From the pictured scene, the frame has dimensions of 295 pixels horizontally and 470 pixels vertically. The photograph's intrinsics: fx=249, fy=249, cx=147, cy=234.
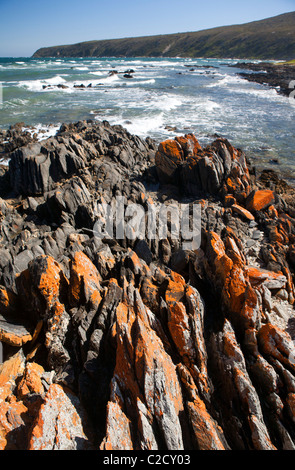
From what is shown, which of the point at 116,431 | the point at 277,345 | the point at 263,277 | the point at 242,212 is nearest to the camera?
the point at 116,431

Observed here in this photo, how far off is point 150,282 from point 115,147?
22257mm

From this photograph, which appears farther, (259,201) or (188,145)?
(188,145)

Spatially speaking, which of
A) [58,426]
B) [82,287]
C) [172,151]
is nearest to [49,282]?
[82,287]

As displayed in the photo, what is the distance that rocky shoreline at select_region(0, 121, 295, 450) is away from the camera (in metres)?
6.40

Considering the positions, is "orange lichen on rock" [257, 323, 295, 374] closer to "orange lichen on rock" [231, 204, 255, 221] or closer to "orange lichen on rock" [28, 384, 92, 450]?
"orange lichen on rock" [28, 384, 92, 450]

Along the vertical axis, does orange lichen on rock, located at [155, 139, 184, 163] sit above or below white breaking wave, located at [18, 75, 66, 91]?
below

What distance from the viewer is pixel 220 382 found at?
7551 millimetres

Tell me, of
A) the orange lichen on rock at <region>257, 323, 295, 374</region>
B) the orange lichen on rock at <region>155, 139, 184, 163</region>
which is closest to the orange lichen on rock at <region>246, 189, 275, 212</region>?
the orange lichen on rock at <region>155, 139, 184, 163</region>

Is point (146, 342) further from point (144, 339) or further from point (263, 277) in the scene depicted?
point (263, 277)

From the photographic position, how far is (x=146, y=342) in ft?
23.7

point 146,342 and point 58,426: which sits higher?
point 146,342

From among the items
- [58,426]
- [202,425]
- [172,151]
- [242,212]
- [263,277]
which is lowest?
[263,277]
